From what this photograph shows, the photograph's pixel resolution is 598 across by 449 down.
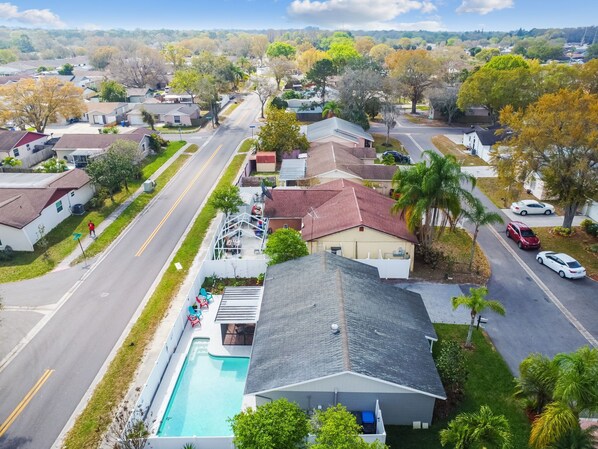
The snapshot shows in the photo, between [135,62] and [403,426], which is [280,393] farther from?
[135,62]

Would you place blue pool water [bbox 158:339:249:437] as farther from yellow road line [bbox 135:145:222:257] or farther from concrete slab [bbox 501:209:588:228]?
concrete slab [bbox 501:209:588:228]

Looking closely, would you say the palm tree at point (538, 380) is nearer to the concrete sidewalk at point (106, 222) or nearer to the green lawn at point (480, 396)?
the green lawn at point (480, 396)

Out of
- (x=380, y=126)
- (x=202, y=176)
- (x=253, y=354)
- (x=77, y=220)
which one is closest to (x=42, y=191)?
(x=77, y=220)

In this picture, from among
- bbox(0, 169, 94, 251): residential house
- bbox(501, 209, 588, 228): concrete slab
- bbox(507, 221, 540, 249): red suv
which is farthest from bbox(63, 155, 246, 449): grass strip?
bbox(501, 209, 588, 228): concrete slab

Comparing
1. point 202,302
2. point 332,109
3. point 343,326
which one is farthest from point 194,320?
point 332,109

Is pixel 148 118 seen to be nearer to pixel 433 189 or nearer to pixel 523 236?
pixel 433 189

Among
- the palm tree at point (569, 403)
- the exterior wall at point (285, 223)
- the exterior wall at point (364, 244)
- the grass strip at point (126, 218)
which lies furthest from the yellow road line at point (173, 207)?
the palm tree at point (569, 403)
